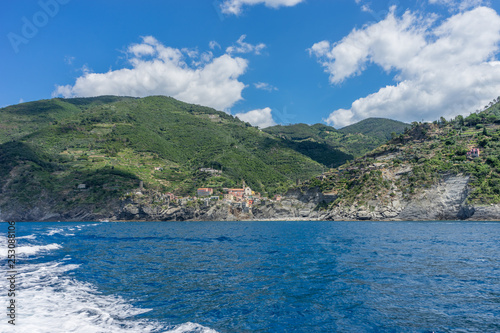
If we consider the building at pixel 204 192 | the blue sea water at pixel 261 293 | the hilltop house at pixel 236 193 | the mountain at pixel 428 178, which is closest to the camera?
the blue sea water at pixel 261 293

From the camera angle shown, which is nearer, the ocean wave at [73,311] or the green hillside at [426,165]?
the ocean wave at [73,311]

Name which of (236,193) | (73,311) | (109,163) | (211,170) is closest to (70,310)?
(73,311)

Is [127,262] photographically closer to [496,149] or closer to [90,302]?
[90,302]

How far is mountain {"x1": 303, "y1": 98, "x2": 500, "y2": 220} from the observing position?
79.0 meters

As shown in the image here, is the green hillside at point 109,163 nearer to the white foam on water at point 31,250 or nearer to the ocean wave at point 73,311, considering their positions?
the white foam on water at point 31,250

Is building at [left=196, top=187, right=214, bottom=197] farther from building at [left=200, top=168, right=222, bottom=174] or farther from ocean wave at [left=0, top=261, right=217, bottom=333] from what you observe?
ocean wave at [left=0, top=261, right=217, bottom=333]

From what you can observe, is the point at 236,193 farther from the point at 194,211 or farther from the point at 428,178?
the point at 428,178

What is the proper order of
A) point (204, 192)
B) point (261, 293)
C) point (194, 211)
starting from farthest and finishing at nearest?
point (204, 192), point (194, 211), point (261, 293)

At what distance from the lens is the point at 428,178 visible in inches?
3425

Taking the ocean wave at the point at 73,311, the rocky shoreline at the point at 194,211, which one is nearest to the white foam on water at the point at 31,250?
the ocean wave at the point at 73,311

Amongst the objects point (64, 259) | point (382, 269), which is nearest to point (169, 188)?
point (64, 259)

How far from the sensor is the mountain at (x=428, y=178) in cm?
7900

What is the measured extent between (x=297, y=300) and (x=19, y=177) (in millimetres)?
139365

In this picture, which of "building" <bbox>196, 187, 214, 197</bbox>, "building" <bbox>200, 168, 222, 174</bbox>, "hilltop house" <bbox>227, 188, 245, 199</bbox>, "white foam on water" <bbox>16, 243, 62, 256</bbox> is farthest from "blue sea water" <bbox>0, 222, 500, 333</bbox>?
"building" <bbox>200, 168, 222, 174</bbox>
